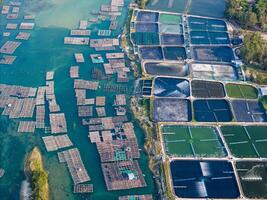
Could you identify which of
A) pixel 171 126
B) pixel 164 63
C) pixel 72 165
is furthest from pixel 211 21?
pixel 72 165

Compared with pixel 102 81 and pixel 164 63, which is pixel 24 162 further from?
pixel 164 63

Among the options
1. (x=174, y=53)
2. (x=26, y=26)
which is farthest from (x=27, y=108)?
(x=174, y=53)

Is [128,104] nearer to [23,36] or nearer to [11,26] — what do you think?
[23,36]

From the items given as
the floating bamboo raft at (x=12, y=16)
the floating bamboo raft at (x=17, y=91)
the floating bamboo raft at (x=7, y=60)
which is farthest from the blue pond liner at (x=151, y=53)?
the floating bamboo raft at (x=12, y=16)

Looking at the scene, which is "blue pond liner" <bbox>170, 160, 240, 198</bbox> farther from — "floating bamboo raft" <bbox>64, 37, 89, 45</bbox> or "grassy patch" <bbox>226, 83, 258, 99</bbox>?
"floating bamboo raft" <bbox>64, 37, 89, 45</bbox>

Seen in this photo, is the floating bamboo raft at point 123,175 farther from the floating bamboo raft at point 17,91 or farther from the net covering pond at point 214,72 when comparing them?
the net covering pond at point 214,72

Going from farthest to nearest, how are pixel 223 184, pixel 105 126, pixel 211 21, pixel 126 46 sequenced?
pixel 211 21 → pixel 126 46 → pixel 105 126 → pixel 223 184
